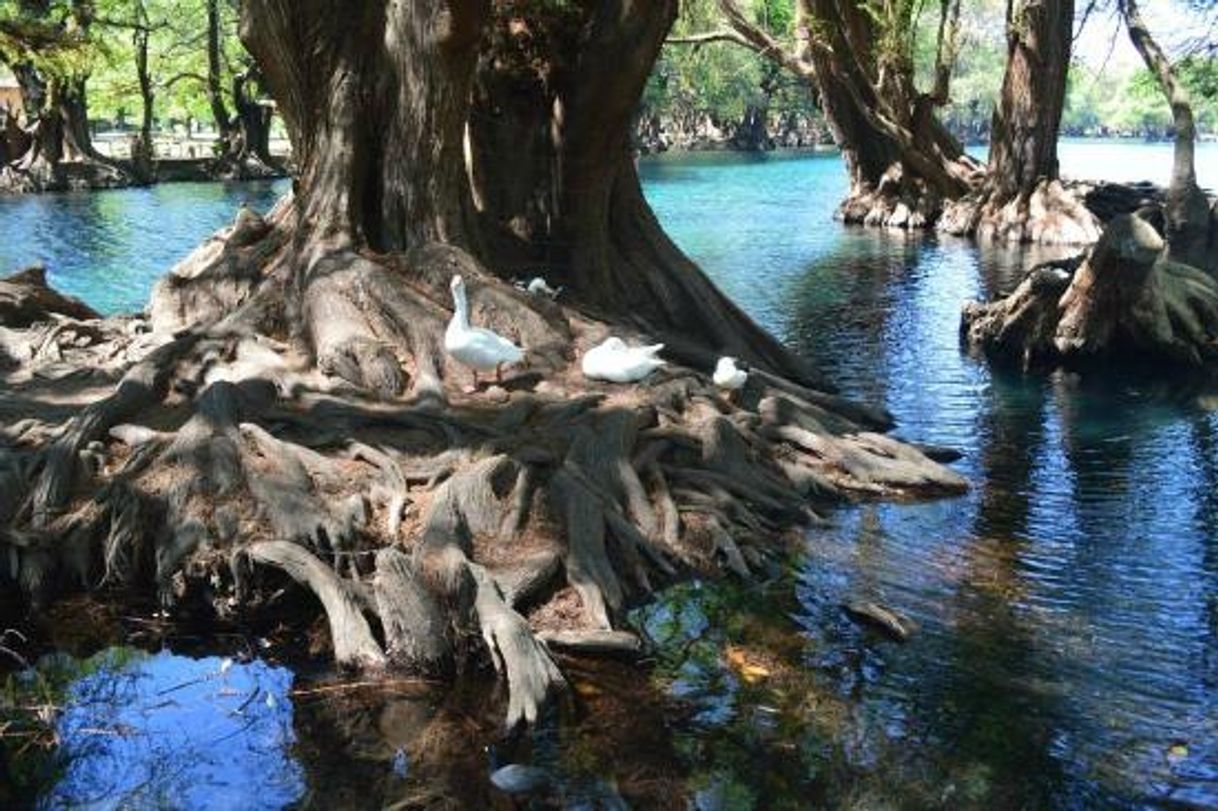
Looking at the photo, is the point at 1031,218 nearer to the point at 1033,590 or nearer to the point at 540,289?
the point at 540,289

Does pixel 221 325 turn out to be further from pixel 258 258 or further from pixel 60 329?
pixel 60 329

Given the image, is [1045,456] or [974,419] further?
[974,419]

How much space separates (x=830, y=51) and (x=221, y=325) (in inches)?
1017

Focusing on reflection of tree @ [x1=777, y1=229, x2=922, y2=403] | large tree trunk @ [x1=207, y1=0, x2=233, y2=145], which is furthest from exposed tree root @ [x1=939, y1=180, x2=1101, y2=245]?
large tree trunk @ [x1=207, y1=0, x2=233, y2=145]

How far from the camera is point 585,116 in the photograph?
49.5 ft

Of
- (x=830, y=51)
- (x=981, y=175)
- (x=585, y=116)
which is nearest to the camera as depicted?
(x=585, y=116)

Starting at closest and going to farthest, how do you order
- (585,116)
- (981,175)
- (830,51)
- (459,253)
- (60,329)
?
(459,253)
(60,329)
(585,116)
(830,51)
(981,175)

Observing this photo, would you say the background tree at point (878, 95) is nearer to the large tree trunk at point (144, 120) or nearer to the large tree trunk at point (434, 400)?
the large tree trunk at point (434, 400)

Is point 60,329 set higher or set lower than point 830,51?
lower

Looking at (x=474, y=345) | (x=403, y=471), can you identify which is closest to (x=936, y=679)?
(x=403, y=471)

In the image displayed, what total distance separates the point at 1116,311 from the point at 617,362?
8.96 m

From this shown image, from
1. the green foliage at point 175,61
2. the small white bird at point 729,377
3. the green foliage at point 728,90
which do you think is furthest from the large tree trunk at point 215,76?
the small white bird at point 729,377

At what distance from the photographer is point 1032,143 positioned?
112ft

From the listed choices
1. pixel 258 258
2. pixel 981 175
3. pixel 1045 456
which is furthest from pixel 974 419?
pixel 981 175
